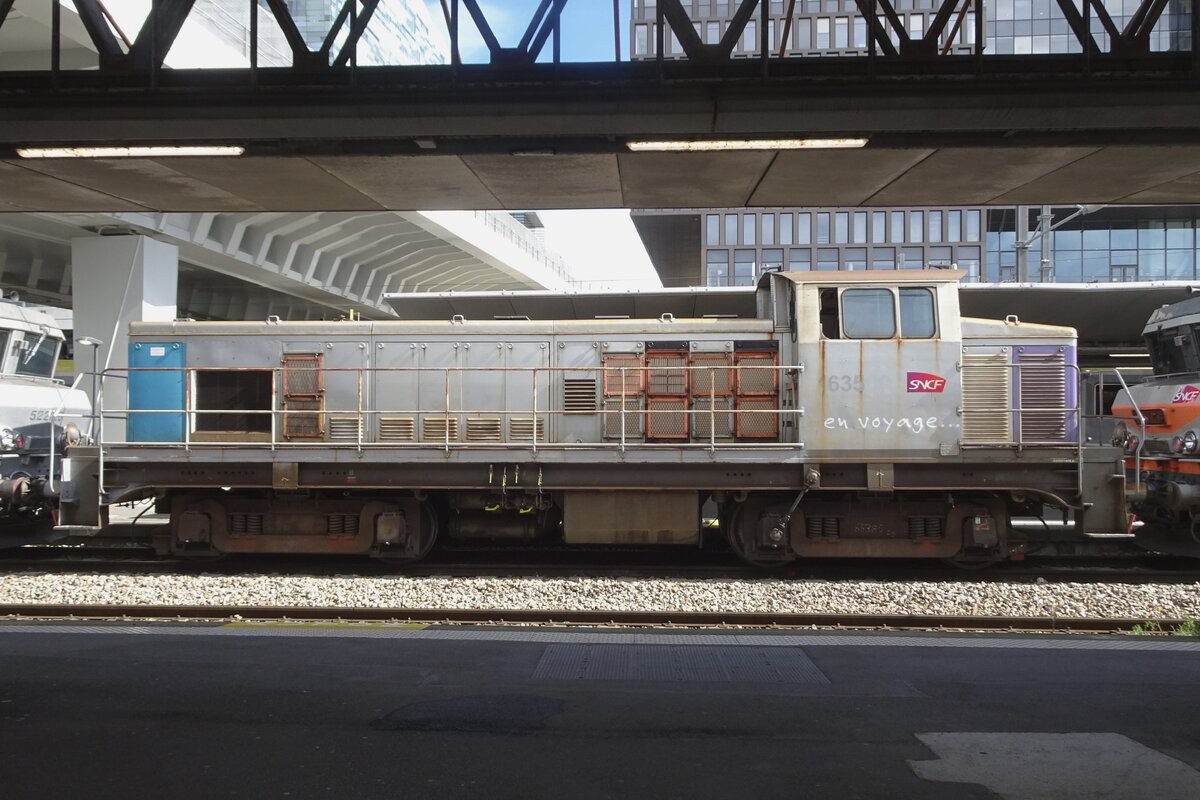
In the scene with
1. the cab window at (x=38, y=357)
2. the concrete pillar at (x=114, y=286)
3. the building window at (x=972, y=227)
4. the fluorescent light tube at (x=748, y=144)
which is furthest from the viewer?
the building window at (x=972, y=227)

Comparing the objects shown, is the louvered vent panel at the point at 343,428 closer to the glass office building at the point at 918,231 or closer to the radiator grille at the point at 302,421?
the radiator grille at the point at 302,421

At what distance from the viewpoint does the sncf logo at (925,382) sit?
1092 cm

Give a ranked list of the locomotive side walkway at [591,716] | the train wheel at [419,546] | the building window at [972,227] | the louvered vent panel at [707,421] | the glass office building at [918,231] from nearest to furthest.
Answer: the locomotive side walkway at [591,716] < the train wheel at [419,546] < the louvered vent panel at [707,421] < the glass office building at [918,231] < the building window at [972,227]

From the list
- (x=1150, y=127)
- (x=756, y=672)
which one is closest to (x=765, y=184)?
(x=1150, y=127)

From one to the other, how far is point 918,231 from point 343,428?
50.2 metres

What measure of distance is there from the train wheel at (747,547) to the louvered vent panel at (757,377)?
1651 millimetres

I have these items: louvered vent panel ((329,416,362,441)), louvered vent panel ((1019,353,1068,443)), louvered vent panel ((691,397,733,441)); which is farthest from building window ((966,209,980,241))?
louvered vent panel ((329,416,362,441))

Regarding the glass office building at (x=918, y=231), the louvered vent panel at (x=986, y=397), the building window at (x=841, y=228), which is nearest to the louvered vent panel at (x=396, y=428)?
the louvered vent panel at (x=986, y=397)

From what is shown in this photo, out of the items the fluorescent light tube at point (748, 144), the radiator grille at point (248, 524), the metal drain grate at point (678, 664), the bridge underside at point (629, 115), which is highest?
the bridge underside at point (629, 115)

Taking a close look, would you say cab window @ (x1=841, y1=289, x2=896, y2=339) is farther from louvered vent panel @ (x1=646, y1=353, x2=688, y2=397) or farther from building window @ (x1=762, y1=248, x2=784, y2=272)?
building window @ (x1=762, y1=248, x2=784, y2=272)

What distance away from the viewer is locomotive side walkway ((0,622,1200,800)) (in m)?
3.95

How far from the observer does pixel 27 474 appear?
1193 centimetres

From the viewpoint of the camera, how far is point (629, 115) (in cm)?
546

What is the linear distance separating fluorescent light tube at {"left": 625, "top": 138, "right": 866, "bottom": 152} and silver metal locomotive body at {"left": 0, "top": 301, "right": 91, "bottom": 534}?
9.63m
